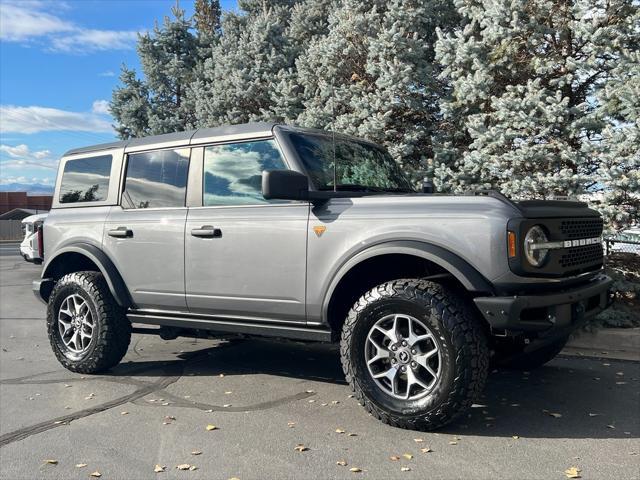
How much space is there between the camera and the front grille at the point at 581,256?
3.78 meters

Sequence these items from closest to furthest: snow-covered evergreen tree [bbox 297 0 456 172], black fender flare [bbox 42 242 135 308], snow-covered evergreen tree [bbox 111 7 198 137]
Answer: black fender flare [bbox 42 242 135 308]
snow-covered evergreen tree [bbox 297 0 456 172]
snow-covered evergreen tree [bbox 111 7 198 137]

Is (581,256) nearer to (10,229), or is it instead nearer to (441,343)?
(441,343)

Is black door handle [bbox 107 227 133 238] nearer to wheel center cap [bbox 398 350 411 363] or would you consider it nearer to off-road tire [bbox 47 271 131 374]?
off-road tire [bbox 47 271 131 374]

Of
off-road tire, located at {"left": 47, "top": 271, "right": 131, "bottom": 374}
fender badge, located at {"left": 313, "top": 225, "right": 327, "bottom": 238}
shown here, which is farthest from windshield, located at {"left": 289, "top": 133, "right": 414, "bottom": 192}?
off-road tire, located at {"left": 47, "top": 271, "right": 131, "bottom": 374}

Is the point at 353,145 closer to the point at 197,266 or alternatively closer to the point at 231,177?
the point at 231,177

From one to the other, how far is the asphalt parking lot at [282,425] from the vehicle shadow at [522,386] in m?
0.02

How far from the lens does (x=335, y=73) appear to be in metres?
9.62

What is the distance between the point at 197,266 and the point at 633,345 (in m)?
4.43

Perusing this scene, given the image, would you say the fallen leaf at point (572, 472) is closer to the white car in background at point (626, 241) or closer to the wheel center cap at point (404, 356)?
the wheel center cap at point (404, 356)

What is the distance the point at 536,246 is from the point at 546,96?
392 cm

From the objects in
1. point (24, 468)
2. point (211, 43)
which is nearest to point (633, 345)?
point (24, 468)

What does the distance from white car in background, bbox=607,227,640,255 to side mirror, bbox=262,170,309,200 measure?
173 inches

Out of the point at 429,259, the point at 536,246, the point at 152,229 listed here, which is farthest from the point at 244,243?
the point at 536,246

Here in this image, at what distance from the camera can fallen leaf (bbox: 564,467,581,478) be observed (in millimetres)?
3057
